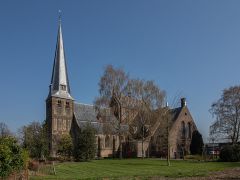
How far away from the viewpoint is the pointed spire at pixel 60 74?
73.5m

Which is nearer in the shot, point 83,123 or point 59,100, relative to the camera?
point 83,123

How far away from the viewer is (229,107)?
55656 millimetres

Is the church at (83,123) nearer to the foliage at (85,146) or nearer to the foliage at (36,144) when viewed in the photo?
the foliage at (36,144)

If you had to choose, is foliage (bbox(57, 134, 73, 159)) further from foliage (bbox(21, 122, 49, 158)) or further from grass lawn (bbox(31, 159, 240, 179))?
grass lawn (bbox(31, 159, 240, 179))

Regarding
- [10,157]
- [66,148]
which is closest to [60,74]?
[66,148]

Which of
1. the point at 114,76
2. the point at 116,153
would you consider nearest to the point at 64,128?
the point at 116,153

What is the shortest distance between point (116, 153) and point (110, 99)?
2510 centimetres

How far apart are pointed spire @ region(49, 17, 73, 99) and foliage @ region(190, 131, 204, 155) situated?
27510mm

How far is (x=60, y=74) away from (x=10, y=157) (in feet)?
189

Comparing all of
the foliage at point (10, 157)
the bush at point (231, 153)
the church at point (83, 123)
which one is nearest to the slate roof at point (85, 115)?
the church at point (83, 123)

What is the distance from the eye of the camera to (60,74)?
2913 inches

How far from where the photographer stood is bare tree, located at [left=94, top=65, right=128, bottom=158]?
5072cm

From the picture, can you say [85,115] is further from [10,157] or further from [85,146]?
[10,157]

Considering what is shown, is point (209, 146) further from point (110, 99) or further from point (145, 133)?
point (110, 99)
